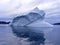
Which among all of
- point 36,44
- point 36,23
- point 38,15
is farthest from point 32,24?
point 36,44

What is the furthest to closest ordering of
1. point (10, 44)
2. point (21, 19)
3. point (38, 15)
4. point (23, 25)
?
1. point (23, 25)
2. point (21, 19)
3. point (38, 15)
4. point (10, 44)

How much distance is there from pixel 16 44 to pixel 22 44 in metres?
0.34

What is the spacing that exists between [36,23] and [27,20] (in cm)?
181

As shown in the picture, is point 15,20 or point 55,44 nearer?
point 55,44

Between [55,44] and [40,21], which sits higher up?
[40,21]

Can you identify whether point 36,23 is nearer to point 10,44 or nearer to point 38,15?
point 38,15

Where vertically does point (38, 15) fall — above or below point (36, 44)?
above

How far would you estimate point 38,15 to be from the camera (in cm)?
2862

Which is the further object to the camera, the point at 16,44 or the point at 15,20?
the point at 15,20

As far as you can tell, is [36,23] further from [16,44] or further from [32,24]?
[16,44]

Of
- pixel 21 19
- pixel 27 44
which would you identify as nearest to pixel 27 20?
pixel 21 19

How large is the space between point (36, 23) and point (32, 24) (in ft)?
3.61

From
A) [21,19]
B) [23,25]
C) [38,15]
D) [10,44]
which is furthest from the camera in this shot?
[23,25]

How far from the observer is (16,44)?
353 inches
